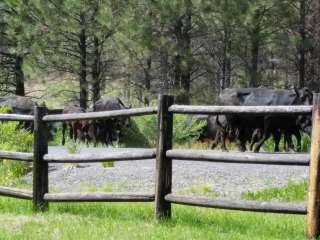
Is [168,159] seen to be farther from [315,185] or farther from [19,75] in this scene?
[19,75]

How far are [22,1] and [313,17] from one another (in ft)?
44.9

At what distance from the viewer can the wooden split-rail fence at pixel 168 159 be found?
242 inches

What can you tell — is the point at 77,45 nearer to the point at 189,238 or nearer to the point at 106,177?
the point at 106,177

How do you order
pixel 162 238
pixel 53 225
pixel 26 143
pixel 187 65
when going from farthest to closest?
pixel 187 65 → pixel 26 143 → pixel 53 225 → pixel 162 238

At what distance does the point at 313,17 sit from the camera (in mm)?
30984

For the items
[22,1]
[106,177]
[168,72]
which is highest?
[22,1]

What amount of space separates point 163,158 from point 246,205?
3.51 feet

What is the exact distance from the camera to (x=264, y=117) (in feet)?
59.2

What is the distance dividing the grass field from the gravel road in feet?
6.25

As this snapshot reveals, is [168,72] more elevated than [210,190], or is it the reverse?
[168,72]

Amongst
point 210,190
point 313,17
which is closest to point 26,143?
point 210,190

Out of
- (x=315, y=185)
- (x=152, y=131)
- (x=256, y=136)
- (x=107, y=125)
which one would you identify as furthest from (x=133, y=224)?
(x=107, y=125)

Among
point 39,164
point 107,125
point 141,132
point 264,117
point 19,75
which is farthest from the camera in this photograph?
point 19,75

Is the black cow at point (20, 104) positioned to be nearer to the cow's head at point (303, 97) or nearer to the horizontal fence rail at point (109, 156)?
the cow's head at point (303, 97)
